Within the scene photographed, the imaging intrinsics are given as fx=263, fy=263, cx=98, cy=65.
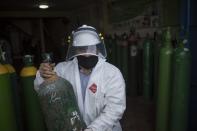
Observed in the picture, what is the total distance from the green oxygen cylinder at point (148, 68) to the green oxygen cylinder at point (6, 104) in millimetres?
2019

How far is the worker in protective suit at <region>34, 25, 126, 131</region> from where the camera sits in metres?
1.31

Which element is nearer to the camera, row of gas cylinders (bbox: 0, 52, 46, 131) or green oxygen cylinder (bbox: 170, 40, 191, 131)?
row of gas cylinders (bbox: 0, 52, 46, 131)

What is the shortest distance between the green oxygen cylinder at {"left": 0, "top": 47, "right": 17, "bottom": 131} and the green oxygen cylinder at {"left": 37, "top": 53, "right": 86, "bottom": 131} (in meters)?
0.66

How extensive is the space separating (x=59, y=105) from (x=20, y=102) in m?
1.24

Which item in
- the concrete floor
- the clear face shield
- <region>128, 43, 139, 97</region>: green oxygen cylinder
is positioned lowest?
the concrete floor

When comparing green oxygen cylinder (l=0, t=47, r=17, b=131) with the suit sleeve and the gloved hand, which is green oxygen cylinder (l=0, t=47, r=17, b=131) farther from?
the suit sleeve

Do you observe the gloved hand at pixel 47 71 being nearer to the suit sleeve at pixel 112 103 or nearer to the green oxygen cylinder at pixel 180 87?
the suit sleeve at pixel 112 103

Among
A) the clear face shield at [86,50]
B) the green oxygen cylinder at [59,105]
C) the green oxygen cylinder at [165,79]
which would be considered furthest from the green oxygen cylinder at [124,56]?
the green oxygen cylinder at [59,105]

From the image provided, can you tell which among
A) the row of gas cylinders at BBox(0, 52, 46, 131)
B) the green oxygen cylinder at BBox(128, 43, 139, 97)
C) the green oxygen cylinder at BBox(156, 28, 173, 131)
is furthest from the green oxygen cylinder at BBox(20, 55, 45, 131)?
the green oxygen cylinder at BBox(128, 43, 139, 97)

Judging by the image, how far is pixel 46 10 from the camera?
20.5ft

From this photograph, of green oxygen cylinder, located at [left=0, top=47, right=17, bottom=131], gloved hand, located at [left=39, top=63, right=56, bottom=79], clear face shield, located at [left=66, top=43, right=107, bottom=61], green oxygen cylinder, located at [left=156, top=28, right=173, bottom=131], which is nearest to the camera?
gloved hand, located at [left=39, top=63, right=56, bottom=79]

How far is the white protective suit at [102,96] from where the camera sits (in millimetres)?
1319

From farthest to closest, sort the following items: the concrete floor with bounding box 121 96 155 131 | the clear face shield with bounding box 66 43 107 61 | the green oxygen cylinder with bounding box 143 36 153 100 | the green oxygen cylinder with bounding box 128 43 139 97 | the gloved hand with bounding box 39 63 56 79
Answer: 1. the green oxygen cylinder with bounding box 128 43 139 97
2. the green oxygen cylinder with bounding box 143 36 153 100
3. the concrete floor with bounding box 121 96 155 131
4. the clear face shield with bounding box 66 43 107 61
5. the gloved hand with bounding box 39 63 56 79

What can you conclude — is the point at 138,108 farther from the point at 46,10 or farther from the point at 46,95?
the point at 46,10
